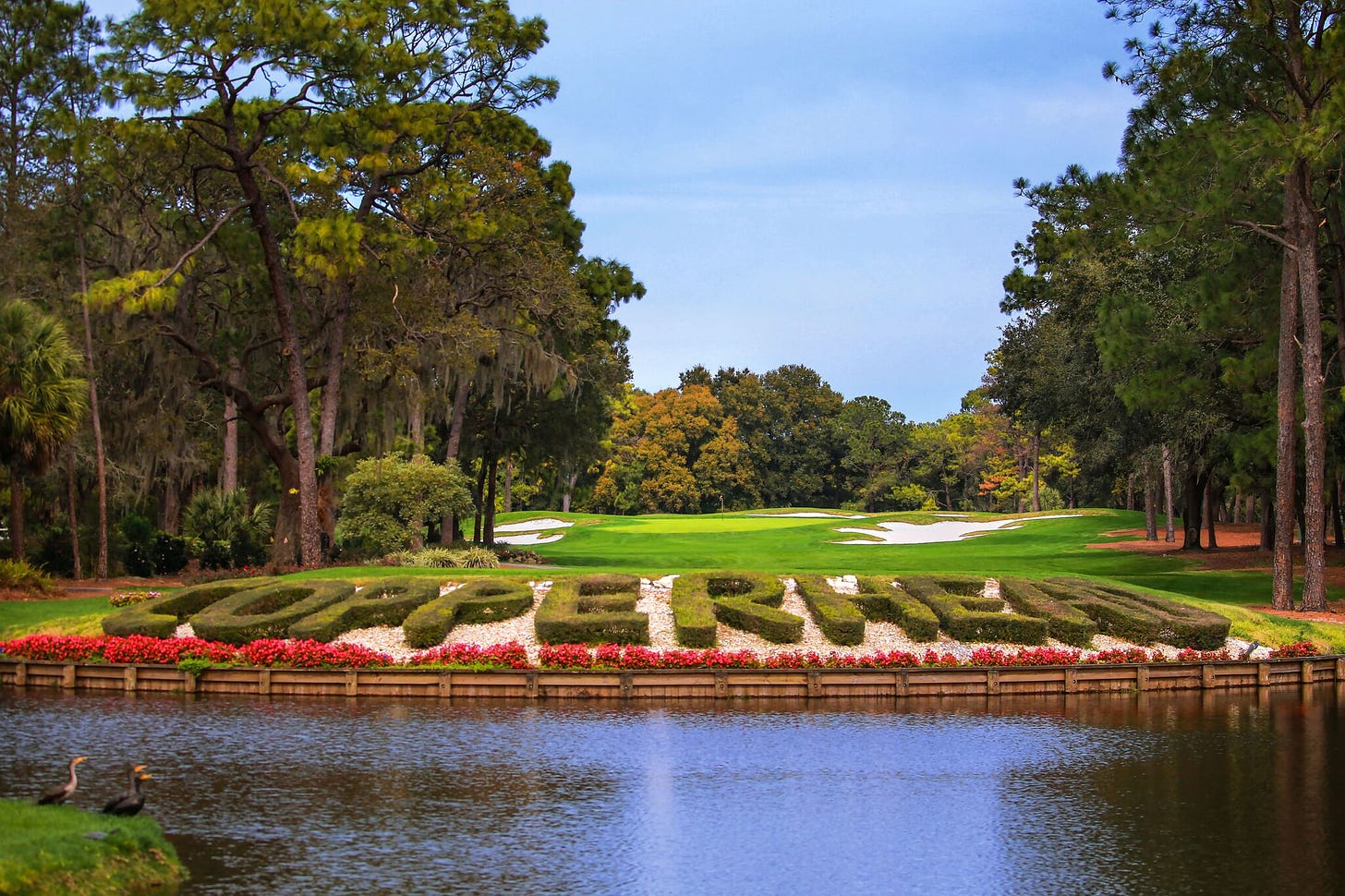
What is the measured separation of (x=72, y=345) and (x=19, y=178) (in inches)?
232

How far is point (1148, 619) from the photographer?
78.4ft

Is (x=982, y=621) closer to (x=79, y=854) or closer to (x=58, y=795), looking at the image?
(x=58, y=795)

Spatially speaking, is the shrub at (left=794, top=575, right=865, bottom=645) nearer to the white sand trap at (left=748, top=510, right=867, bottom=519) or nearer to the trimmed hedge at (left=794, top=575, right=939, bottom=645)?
the trimmed hedge at (left=794, top=575, right=939, bottom=645)

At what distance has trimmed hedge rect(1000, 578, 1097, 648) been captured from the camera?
2317 cm

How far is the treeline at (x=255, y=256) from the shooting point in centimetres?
3105

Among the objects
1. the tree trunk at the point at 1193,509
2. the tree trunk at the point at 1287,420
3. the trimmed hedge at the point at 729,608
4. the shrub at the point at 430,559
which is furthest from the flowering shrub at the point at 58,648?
the tree trunk at the point at 1193,509

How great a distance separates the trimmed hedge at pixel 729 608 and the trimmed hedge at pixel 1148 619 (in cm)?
595

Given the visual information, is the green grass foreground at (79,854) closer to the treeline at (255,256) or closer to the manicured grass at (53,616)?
the manicured grass at (53,616)

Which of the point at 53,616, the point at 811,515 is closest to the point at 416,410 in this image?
the point at 53,616

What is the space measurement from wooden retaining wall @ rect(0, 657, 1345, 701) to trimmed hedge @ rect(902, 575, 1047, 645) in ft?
5.95

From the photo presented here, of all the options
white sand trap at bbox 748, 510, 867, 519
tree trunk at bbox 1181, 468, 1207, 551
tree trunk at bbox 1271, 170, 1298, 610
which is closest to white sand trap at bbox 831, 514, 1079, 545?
white sand trap at bbox 748, 510, 867, 519

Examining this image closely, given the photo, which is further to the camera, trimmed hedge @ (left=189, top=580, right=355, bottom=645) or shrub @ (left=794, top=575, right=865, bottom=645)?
shrub @ (left=794, top=575, right=865, bottom=645)

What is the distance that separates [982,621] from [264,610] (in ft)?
44.7

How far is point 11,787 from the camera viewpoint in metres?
12.8
